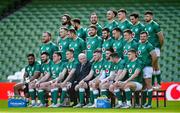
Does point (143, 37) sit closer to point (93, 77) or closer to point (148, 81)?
point (148, 81)

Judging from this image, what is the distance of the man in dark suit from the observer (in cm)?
1642

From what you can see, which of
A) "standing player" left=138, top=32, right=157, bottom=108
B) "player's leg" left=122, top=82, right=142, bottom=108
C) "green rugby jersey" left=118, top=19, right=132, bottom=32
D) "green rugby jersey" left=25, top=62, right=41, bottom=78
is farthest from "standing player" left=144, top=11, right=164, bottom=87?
"green rugby jersey" left=25, top=62, right=41, bottom=78

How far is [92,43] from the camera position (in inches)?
660

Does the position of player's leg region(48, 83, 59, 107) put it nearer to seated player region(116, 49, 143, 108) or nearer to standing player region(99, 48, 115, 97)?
standing player region(99, 48, 115, 97)

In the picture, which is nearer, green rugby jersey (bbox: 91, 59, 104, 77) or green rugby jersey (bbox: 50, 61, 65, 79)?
green rugby jersey (bbox: 91, 59, 104, 77)

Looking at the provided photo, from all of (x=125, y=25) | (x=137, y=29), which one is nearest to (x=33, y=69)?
(x=125, y=25)

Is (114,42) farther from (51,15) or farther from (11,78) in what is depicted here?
(51,15)

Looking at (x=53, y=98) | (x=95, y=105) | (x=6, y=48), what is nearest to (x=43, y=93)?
(x=53, y=98)

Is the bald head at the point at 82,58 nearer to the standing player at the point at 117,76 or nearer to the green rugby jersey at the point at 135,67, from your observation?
the standing player at the point at 117,76

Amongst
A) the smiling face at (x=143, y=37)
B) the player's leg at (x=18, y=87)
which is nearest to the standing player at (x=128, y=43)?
the smiling face at (x=143, y=37)

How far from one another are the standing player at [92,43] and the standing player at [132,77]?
1225 millimetres

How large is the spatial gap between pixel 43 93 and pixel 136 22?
9.06ft

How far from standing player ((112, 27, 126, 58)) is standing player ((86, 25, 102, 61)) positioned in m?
0.54

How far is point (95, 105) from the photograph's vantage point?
637 inches
